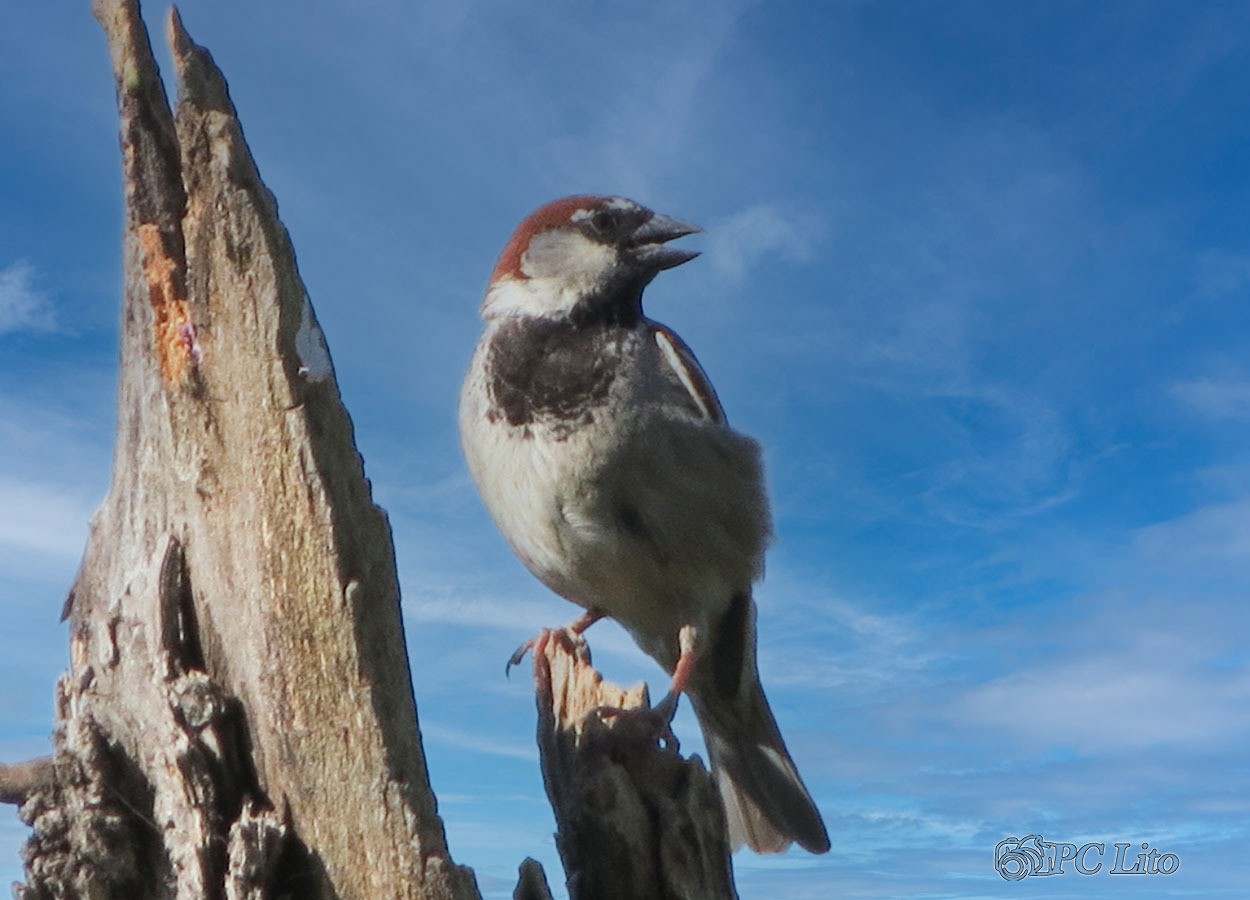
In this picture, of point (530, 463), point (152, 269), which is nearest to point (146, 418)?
point (152, 269)

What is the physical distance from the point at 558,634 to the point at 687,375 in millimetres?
1099

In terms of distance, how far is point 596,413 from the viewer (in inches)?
164

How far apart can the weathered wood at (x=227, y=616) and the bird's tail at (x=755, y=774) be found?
229cm

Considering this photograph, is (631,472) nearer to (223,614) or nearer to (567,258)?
(567,258)

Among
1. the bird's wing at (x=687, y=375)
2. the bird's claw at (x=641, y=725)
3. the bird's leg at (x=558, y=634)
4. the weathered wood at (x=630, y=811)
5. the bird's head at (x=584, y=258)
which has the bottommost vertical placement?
the weathered wood at (x=630, y=811)

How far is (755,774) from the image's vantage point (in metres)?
4.94

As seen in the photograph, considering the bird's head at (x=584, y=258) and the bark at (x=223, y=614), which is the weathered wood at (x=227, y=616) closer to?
the bark at (x=223, y=614)

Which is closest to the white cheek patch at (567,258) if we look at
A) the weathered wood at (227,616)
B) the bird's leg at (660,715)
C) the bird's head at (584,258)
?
the bird's head at (584,258)

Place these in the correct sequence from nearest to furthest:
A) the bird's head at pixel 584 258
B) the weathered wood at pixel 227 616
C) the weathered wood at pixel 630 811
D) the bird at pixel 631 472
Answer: the weathered wood at pixel 227 616
the weathered wood at pixel 630 811
the bird at pixel 631 472
the bird's head at pixel 584 258

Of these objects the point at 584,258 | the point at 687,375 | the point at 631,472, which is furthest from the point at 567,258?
the point at 631,472

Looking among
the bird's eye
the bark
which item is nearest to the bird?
the bird's eye

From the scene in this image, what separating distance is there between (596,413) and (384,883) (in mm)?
1896

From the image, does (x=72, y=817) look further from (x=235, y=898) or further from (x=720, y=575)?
(x=720, y=575)

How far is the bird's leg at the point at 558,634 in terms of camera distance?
440 centimetres
